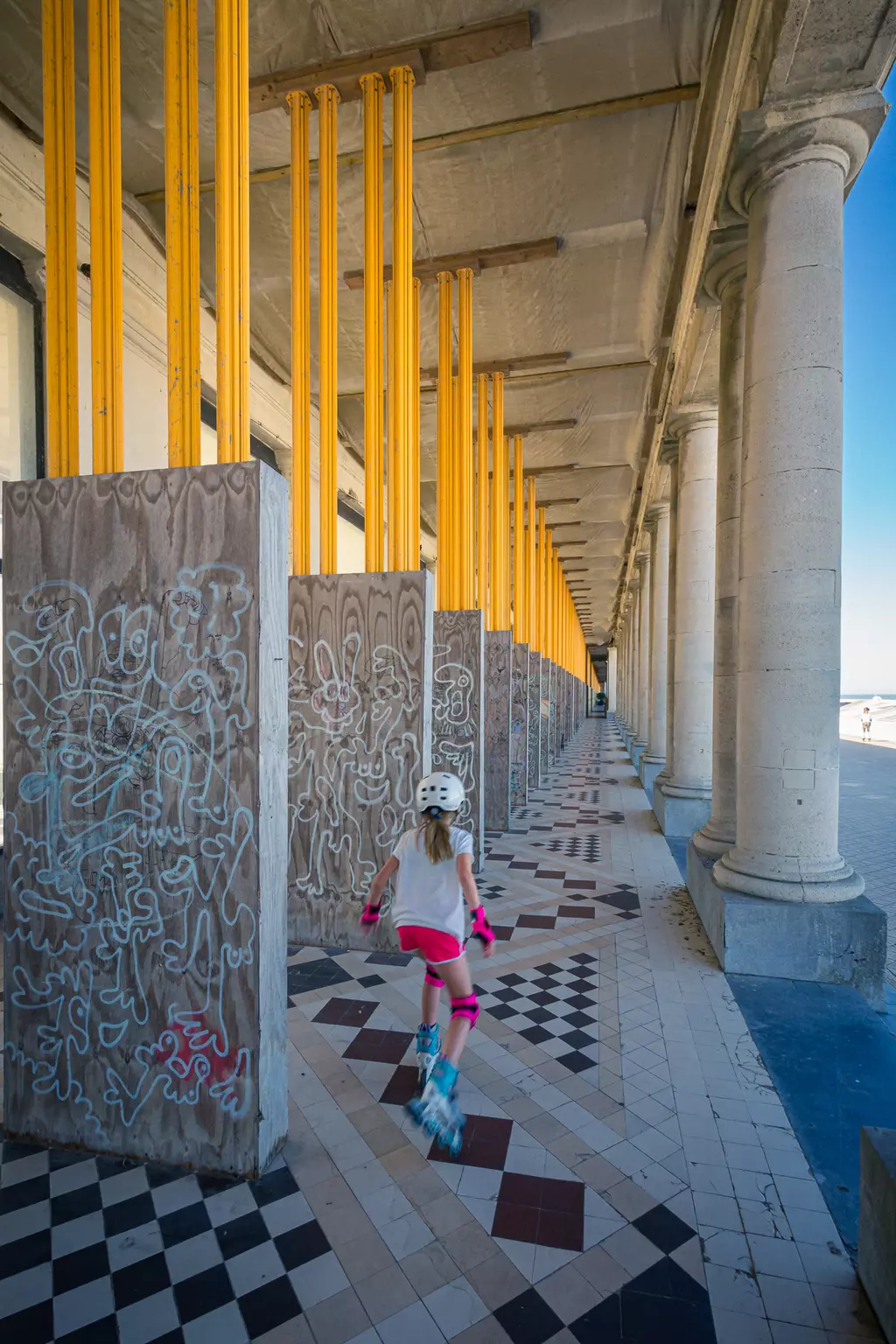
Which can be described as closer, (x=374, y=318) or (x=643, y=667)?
(x=374, y=318)

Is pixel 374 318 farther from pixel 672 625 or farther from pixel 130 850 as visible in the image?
pixel 672 625

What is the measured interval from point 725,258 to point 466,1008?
22.6 ft

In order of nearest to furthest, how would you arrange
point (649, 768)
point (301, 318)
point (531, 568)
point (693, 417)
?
point (301, 318)
point (693, 417)
point (649, 768)
point (531, 568)

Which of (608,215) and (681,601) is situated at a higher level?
(608,215)

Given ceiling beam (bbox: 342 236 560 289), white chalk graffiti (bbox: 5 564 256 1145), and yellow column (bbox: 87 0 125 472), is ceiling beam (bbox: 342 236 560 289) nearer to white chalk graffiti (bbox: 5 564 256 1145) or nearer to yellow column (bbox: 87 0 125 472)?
yellow column (bbox: 87 0 125 472)

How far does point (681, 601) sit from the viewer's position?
10.3 m

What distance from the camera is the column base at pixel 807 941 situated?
5035 mm

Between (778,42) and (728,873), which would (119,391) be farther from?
(728,873)

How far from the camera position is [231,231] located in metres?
3.38

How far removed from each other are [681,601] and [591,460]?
23.0 feet

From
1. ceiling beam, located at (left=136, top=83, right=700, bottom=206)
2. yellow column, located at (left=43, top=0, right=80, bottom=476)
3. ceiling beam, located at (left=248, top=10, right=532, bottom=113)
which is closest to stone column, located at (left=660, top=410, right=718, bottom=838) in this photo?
ceiling beam, located at (left=136, top=83, right=700, bottom=206)

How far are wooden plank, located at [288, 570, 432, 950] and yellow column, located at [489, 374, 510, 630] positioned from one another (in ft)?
20.2

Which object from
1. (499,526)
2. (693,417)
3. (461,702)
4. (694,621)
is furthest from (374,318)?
(499,526)

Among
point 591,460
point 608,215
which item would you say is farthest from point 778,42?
point 591,460
